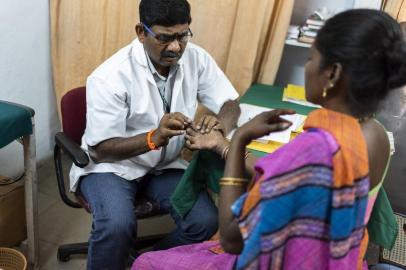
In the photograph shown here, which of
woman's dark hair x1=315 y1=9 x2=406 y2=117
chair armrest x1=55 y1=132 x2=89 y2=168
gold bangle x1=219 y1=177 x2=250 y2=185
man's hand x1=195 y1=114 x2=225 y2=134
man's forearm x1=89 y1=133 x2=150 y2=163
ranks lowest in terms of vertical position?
chair armrest x1=55 y1=132 x2=89 y2=168

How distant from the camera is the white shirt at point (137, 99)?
1493mm

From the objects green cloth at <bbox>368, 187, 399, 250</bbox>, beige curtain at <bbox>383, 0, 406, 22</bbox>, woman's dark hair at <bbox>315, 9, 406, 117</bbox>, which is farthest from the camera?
beige curtain at <bbox>383, 0, 406, 22</bbox>

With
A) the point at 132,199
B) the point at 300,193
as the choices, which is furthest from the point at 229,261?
the point at 132,199

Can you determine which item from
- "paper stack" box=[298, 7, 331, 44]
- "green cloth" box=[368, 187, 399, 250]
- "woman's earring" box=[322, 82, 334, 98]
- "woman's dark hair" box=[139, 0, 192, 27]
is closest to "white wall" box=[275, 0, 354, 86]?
"paper stack" box=[298, 7, 331, 44]

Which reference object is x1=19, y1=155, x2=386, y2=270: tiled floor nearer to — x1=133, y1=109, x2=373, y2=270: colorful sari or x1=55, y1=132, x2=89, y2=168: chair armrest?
x1=55, y1=132, x2=89, y2=168: chair armrest

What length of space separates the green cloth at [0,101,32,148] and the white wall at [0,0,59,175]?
0.71 metres

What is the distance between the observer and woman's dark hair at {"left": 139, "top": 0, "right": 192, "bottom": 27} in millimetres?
1438

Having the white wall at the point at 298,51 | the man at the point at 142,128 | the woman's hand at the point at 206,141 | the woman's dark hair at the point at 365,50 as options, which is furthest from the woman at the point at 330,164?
the white wall at the point at 298,51

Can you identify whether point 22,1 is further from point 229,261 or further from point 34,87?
point 229,261

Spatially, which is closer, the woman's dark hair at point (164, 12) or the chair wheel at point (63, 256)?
the woman's dark hair at point (164, 12)

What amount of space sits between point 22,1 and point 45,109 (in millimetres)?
662

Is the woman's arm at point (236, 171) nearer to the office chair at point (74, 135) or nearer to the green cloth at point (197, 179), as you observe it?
the green cloth at point (197, 179)

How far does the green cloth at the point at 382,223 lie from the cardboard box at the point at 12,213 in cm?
143

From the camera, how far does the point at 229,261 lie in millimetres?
1119
